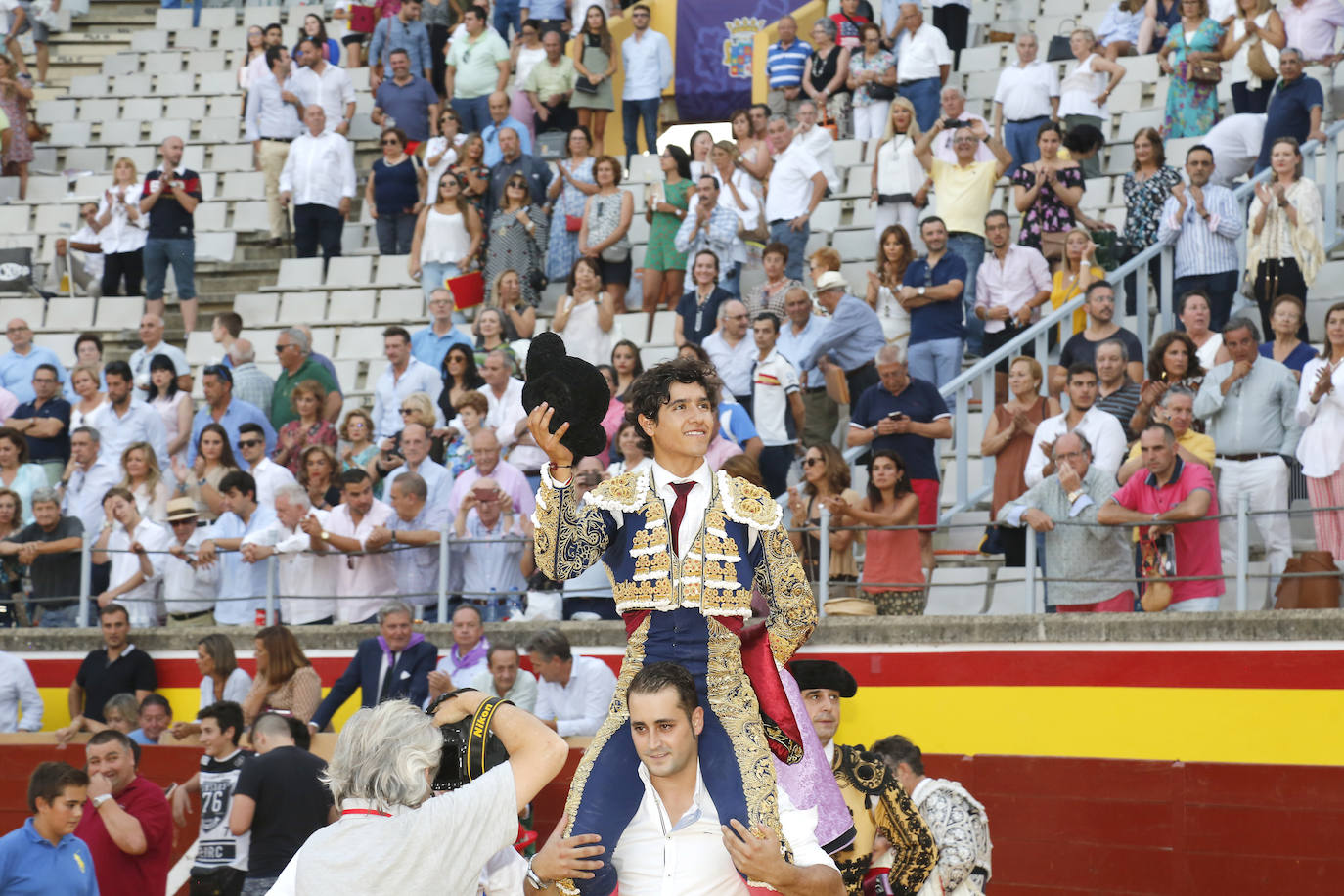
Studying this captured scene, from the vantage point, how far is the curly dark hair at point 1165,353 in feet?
28.2

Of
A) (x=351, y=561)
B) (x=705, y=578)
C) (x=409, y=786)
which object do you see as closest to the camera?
(x=409, y=786)

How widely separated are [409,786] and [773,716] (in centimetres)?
107

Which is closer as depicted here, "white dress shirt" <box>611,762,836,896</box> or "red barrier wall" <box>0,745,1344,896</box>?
"white dress shirt" <box>611,762,836,896</box>

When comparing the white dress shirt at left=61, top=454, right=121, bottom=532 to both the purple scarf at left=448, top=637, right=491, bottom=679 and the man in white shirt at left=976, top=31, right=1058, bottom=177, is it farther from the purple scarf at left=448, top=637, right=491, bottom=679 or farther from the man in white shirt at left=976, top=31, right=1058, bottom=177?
the man in white shirt at left=976, top=31, right=1058, bottom=177

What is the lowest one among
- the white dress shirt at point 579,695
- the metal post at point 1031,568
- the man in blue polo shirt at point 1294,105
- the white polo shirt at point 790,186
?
the white dress shirt at point 579,695

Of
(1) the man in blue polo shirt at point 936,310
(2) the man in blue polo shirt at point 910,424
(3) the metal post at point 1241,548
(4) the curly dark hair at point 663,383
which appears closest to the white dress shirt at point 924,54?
(1) the man in blue polo shirt at point 936,310

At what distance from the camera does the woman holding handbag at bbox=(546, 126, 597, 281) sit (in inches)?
473

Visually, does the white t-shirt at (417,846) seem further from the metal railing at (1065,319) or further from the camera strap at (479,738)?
the metal railing at (1065,319)

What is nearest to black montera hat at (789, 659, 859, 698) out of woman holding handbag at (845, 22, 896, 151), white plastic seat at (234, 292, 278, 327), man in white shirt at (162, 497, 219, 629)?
man in white shirt at (162, 497, 219, 629)

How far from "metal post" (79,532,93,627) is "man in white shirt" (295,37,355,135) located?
4.83m

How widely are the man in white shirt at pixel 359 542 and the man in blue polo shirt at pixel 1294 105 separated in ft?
16.8

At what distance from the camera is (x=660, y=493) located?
4465mm

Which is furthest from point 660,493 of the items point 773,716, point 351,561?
point 351,561

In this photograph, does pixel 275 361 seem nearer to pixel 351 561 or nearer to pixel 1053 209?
pixel 351 561
